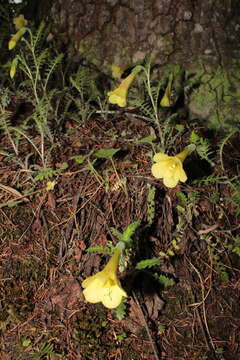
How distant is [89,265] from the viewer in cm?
202

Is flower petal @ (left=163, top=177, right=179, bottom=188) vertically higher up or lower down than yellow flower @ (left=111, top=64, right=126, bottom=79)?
lower down

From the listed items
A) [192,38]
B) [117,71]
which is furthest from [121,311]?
[192,38]

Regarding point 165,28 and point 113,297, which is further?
point 165,28

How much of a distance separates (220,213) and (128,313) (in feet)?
2.84

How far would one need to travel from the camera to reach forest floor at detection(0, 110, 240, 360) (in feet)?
6.20

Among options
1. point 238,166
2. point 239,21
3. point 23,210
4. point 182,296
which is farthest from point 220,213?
point 239,21

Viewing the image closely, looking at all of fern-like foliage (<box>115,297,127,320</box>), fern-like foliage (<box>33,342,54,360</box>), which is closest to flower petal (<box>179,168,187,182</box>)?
fern-like foliage (<box>115,297,127,320</box>)

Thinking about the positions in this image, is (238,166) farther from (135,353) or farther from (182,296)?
(135,353)

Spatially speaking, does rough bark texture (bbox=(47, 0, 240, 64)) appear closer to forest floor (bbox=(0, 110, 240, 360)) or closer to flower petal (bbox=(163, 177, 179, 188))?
forest floor (bbox=(0, 110, 240, 360))

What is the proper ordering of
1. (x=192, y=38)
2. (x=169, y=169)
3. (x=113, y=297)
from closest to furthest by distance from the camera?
(x=113, y=297) → (x=169, y=169) → (x=192, y=38)

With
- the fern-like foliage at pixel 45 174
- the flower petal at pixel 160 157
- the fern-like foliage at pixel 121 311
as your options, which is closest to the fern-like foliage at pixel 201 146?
the flower petal at pixel 160 157

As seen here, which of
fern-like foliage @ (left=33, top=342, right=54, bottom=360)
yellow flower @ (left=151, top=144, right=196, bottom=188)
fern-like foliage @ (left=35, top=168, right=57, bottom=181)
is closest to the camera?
fern-like foliage @ (left=33, top=342, right=54, bottom=360)

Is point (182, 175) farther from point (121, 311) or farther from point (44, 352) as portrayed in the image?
point (44, 352)

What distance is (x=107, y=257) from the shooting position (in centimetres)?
204
